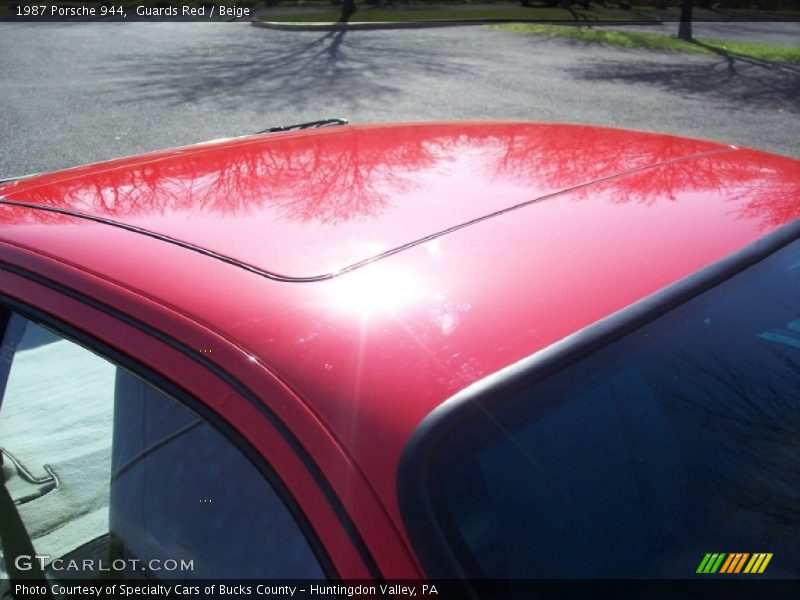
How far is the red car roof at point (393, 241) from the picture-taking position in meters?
1.21

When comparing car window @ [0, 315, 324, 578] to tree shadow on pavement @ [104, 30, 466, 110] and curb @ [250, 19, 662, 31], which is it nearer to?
tree shadow on pavement @ [104, 30, 466, 110]

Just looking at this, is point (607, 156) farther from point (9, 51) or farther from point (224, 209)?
point (9, 51)

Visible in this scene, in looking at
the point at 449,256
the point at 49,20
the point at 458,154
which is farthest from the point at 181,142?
the point at 49,20

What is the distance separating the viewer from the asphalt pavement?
967 centimetres

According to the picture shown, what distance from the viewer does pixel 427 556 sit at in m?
1.05

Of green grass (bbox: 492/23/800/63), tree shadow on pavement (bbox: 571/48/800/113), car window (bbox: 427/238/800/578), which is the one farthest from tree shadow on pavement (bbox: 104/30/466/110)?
car window (bbox: 427/238/800/578)

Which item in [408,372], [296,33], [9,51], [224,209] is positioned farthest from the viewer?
[296,33]

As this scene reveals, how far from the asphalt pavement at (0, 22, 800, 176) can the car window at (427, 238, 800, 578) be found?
25.2 ft

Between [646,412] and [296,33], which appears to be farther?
[296,33]

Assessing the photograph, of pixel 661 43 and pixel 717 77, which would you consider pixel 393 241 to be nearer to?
pixel 717 77

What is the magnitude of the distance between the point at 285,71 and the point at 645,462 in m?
13.2

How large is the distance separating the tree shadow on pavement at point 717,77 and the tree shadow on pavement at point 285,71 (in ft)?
8.50

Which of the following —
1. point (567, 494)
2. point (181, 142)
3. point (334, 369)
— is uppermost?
point (334, 369)

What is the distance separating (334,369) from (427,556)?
28 cm
